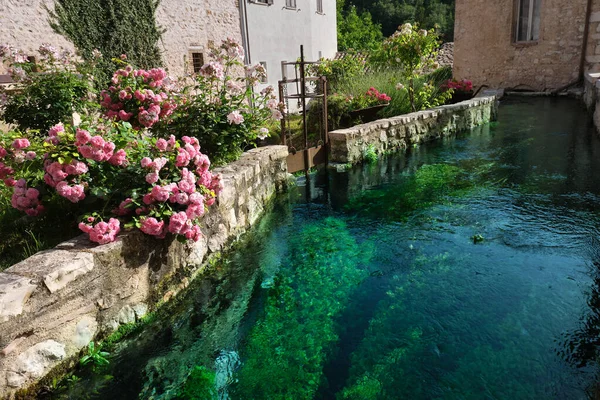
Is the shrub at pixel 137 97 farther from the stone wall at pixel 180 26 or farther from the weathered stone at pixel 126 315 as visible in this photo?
the stone wall at pixel 180 26

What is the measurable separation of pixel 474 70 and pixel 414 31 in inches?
351

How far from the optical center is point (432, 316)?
3297 millimetres

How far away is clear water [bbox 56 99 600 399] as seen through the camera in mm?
2689

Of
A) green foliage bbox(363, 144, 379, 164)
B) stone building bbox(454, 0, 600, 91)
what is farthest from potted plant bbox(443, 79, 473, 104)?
stone building bbox(454, 0, 600, 91)

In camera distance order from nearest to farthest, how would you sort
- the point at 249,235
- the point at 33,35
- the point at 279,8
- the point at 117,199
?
the point at 117,199 < the point at 249,235 < the point at 33,35 < the point at 279,8

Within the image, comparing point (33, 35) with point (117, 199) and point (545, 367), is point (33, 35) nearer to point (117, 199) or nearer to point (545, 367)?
point (117, 199)

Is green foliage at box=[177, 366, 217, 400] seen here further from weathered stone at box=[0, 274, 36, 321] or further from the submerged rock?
weathered stone at box=[0, 274, 36, 321]

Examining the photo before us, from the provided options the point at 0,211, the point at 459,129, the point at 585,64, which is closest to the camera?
the point at 0,211

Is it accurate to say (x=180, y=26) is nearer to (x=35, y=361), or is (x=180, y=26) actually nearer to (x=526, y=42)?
(x=526, y=42)

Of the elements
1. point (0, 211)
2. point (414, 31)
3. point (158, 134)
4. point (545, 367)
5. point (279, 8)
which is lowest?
point (545, 367)

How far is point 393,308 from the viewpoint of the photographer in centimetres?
344

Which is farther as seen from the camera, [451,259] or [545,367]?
[451,259]

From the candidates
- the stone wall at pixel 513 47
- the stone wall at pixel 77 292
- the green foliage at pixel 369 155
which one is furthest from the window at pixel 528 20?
the stone wall at pixel 77 292

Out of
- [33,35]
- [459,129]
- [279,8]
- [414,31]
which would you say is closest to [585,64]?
[459,129]
